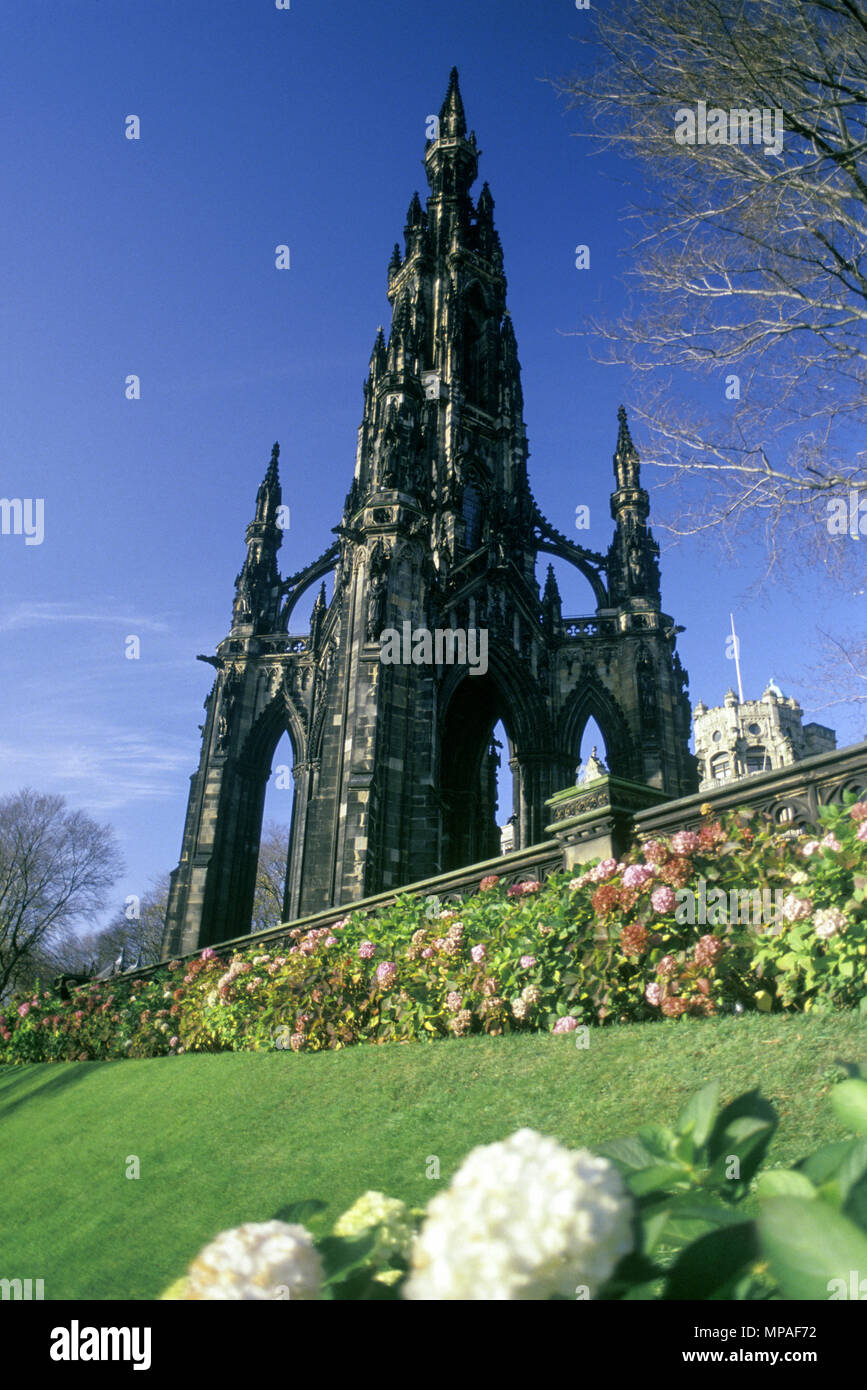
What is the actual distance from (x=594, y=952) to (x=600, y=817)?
1318 millimetres

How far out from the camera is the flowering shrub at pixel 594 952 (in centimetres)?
518

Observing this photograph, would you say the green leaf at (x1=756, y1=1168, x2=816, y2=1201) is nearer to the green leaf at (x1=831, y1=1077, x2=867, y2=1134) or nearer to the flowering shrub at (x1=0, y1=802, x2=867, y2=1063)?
the green leaf at (x1=831, y1=1077, x2=867, y2=1134)

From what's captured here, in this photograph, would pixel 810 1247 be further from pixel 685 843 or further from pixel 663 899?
pixel 685 843

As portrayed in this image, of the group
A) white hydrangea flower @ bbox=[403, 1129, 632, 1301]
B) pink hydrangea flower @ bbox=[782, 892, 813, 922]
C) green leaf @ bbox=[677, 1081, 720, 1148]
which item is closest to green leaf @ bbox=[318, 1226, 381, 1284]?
white hydrangea flower @ bbox=[403, 1129, 632, 1301]

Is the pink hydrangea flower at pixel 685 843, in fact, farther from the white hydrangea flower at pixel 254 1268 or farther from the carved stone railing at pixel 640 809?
the white hydrangea flower at pixel 254 1268

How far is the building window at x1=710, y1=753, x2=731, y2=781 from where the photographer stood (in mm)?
73188

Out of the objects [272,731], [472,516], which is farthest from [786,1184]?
[472,516]

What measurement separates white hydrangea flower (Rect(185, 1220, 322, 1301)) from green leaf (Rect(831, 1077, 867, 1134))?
25.4 inches

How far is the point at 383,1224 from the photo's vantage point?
1.02 meters

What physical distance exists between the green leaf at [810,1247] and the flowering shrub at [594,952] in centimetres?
473
